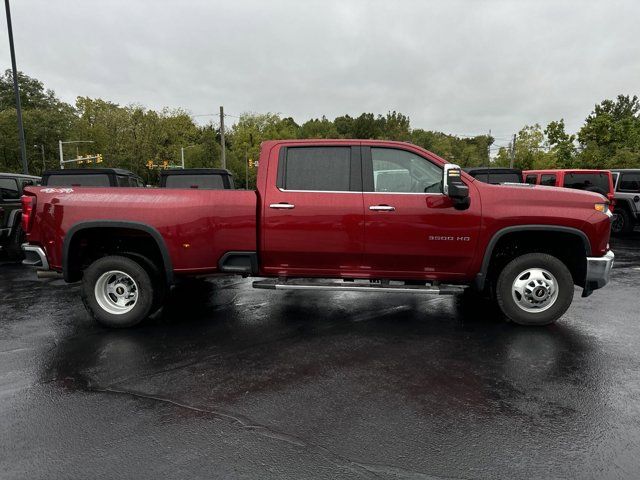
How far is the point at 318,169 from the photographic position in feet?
16.2

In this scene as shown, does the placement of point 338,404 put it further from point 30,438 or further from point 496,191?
point 496,191

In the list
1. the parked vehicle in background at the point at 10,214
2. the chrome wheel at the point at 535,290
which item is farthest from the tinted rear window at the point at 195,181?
the chrome wheel at the point at 535,290

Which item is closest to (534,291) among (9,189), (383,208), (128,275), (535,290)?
(535,290)

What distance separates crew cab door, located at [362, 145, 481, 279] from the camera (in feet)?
15.3

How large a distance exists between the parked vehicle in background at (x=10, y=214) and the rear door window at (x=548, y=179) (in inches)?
558

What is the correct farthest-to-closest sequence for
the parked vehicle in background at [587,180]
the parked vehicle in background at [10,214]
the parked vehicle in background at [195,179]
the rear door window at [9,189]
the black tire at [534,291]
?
the parked vehicle in background at [587,180] < the rear door window at [9,189] < the parked vehicle in background at [10,214] < the parked vehicle in background at [195,179] < the black tire at [534,291]

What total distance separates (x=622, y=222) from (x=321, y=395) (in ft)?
47.1

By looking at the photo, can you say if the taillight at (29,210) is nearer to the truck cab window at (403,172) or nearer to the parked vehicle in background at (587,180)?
the truck cab window at (403,172)

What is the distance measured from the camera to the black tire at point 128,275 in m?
4.88

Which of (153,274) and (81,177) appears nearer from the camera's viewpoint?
(153,274)

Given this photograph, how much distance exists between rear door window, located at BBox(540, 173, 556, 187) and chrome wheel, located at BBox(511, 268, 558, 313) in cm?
963

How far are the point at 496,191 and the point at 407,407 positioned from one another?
8.79 ft

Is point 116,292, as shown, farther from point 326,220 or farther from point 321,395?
point 321,395

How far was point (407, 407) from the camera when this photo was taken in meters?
3.20
